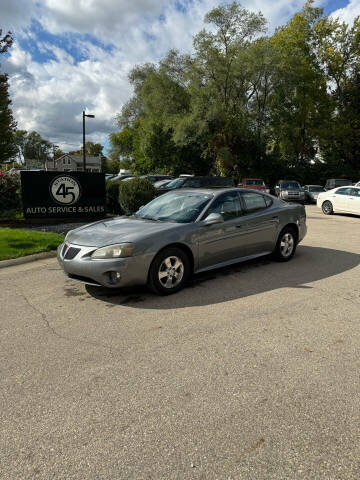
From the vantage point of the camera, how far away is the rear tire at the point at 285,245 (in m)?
6.77

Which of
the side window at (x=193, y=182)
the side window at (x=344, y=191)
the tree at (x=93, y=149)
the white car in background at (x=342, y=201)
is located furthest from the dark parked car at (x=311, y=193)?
the tree at (x=93, y=149)

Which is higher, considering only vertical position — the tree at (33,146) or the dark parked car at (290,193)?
the tree at (33,146)

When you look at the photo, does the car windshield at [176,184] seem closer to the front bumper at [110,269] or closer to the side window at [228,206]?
the side window at [228,206]

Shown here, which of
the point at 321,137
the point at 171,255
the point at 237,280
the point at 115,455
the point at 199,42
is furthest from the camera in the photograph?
the point at 321,137

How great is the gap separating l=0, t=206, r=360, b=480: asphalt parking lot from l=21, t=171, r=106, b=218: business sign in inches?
235

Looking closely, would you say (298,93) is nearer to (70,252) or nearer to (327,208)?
(327,208)

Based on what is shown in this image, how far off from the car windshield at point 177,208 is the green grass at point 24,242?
2.61 meters

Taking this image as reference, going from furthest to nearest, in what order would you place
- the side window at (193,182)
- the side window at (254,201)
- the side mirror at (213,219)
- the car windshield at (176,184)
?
1. the car windshield at (176,184)
2. the side window at (193,182)
3. the side window at (254,201)
4. the side mirror at (213,219)

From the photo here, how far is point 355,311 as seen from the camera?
4.46m

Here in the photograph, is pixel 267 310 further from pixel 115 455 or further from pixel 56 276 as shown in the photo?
pixel 56 276

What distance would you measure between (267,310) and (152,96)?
33.4m

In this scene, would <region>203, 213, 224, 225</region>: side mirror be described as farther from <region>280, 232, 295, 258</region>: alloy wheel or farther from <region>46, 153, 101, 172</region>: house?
<region>46, 153, 101, 172</region>: house

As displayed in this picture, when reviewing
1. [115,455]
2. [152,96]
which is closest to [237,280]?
[115,455]

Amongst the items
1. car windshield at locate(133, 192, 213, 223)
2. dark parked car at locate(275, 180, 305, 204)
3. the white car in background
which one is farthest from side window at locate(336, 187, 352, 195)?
car windshield at locate(133, 192, 213, 223)
